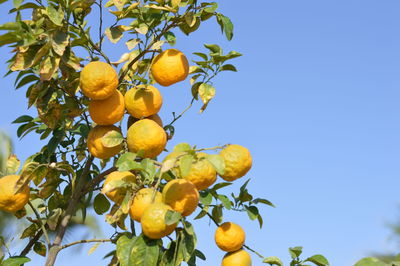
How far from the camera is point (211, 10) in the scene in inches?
71.7

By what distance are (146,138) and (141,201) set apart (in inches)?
7.8

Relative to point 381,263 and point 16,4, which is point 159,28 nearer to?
point 16,4

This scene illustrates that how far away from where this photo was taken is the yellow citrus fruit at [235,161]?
154 cm

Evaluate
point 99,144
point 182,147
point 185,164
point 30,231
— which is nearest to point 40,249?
point 30,231

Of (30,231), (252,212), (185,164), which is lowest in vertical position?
(30,231)

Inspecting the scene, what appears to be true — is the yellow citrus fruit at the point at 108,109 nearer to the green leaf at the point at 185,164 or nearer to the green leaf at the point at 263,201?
the green leaf at the point at 185,164

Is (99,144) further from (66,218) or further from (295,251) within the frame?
(295,251)

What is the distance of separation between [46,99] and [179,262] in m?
0.74

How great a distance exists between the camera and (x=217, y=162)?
1.44 metres

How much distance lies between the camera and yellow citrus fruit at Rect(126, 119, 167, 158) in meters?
1.59

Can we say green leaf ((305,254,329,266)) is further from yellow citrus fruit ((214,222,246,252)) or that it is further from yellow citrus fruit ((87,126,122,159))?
yellow citrus fruit ((87,126,122,159))

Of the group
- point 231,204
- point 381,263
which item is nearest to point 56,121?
point 231,204

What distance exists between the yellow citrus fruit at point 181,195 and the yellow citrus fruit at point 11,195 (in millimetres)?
564

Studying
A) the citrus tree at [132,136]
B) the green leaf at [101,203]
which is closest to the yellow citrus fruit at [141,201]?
the citrus tree at [132,136]
